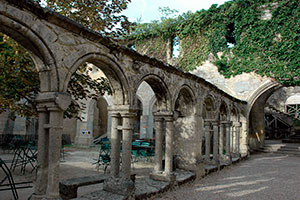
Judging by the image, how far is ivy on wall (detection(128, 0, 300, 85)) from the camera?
34.7 ft

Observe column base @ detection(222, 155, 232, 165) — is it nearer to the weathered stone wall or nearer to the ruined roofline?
the ruined roofline

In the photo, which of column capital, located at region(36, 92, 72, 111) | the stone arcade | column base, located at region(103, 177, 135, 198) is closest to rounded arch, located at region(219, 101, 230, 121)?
the stone arcade

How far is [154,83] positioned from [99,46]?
6.17 ft

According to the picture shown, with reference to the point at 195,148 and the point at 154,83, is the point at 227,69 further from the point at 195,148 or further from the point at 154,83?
the point at 154,83

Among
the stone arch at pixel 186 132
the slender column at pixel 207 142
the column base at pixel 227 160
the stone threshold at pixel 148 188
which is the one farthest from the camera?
the column base at pixel 227 160

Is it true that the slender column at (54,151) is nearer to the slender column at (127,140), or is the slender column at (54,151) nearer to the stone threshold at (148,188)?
the stone threshold at (148,188)

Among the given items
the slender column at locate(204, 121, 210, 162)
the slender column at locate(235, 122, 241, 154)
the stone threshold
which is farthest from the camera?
the slender column at locate(235, 122, 241, 154)

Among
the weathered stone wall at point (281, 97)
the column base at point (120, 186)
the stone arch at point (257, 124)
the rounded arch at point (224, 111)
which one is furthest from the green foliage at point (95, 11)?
the weathered stone wall at point (281, 97)

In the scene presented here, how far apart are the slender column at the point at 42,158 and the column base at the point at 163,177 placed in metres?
2.76

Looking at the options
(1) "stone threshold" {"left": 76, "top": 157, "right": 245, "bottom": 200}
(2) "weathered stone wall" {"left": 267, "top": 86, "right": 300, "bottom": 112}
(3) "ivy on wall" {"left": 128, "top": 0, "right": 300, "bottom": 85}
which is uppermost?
(3) "ivy on wall" {"left": 128, "top": 0, "right": 300, "bottom": 85}

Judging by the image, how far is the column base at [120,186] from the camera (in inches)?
158

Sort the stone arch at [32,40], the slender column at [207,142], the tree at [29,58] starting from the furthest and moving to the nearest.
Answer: the slender column at [207,142] → the tree at [29,58] → the stone arch at [32,40]

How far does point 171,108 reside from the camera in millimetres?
5625

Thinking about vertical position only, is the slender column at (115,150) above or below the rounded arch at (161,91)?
below
